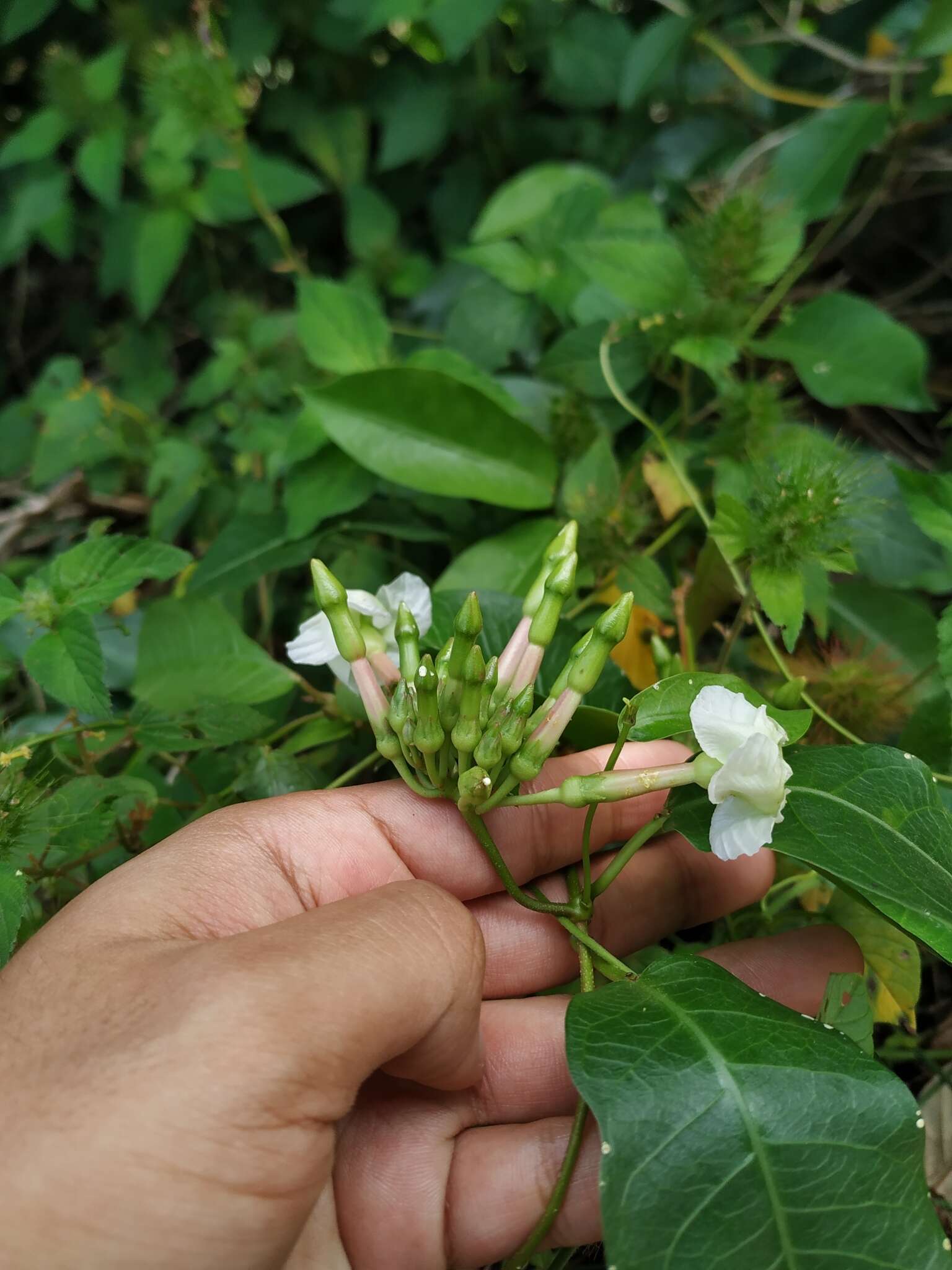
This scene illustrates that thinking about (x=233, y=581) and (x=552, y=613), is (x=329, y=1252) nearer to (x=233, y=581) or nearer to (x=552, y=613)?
(x=552, y=613)

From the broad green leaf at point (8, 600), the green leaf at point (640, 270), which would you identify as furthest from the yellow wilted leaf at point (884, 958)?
the broad green leaf at point (8, 600)

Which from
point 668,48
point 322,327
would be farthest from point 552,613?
point 668,48

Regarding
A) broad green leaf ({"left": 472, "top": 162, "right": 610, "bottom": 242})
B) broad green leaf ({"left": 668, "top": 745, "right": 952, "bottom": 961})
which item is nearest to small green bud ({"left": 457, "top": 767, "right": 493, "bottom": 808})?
broad green leaf ({"left": 668, "top": 745, "right": 952, "bottom": 961})

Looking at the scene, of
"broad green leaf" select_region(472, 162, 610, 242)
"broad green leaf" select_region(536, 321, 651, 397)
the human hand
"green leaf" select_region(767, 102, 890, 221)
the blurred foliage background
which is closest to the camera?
the human hand

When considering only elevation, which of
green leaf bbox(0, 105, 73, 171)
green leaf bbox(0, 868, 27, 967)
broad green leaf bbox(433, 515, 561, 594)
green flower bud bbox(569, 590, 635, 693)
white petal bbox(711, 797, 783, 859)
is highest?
green leaf bbox(0, 105, 73, 171)

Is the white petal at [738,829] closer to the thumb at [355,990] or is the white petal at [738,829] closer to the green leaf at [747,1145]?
the green leaf at [747,1145]

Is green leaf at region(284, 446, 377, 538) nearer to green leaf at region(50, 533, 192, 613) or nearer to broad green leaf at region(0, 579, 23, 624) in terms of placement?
green leaf at region(50, 533, 192, 613)
